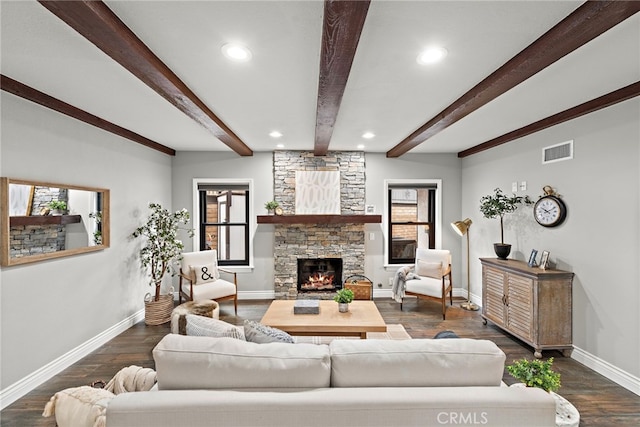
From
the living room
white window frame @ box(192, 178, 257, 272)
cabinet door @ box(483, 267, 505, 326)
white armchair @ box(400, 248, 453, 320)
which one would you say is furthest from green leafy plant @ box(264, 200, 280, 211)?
cabinet door @ box(483, 267, 505, 326)

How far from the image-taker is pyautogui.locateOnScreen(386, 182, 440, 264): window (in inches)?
214

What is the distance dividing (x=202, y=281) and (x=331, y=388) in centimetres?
346

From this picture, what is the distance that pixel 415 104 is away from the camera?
290cm

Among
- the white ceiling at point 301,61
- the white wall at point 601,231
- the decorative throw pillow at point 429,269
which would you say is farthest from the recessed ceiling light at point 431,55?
the decorative throw pillow at point 429,269

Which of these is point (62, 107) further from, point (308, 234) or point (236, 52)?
point (308, 234)

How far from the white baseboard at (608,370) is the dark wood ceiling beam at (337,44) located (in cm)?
346

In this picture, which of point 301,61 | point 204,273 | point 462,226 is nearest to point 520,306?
point 462,226

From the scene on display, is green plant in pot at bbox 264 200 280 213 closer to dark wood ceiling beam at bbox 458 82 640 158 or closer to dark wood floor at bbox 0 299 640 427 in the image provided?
dark wood floor at bbox 0 299 640 427

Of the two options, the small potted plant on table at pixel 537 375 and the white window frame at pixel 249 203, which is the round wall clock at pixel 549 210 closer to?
the small potted plant on table at pixel 537 375

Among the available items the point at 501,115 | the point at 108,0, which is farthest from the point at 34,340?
the point at 501,115

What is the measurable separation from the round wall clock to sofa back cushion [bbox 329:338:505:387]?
8.45 ft

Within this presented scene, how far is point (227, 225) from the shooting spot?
5.30 m

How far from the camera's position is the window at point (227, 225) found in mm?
5312

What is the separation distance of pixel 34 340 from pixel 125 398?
6.61 ft
